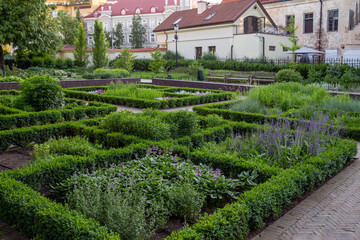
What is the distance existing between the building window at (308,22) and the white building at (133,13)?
1346 inches

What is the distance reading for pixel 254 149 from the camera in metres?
6.45

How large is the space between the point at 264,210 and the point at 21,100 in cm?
849

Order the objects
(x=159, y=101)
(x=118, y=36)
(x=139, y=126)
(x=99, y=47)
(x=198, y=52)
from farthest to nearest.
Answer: (x=118, y=36) → (x=198, y=52) → (x=99, y=47) → (x=159, y=101) → (x=139, y=126)

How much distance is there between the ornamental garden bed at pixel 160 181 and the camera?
3660 millimetres

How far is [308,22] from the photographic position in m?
34.6

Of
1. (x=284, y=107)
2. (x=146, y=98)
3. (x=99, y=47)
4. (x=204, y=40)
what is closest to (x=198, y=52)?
(x=204, y=40)

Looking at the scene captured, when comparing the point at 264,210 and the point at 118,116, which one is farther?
the point at 118,116

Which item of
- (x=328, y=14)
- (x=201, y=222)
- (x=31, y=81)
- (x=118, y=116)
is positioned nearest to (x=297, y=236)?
(x=201, y=222)

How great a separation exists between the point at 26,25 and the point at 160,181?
2600cm

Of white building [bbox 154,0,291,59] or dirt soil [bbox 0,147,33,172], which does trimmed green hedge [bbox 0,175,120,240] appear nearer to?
dirt soil [bbox 0,147,33,172]

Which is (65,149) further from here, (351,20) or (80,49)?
(351,20)

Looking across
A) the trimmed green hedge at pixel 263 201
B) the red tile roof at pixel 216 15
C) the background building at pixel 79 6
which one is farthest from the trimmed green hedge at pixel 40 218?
the background building at pixel 79 6

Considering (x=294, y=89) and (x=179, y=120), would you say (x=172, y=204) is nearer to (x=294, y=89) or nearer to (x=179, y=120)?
(x=179, y=120)

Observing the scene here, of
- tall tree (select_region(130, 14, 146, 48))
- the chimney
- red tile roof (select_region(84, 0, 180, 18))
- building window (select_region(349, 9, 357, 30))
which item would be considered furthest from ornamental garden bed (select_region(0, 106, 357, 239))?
red tile roof (select_region(84, 0, 180, 18))
